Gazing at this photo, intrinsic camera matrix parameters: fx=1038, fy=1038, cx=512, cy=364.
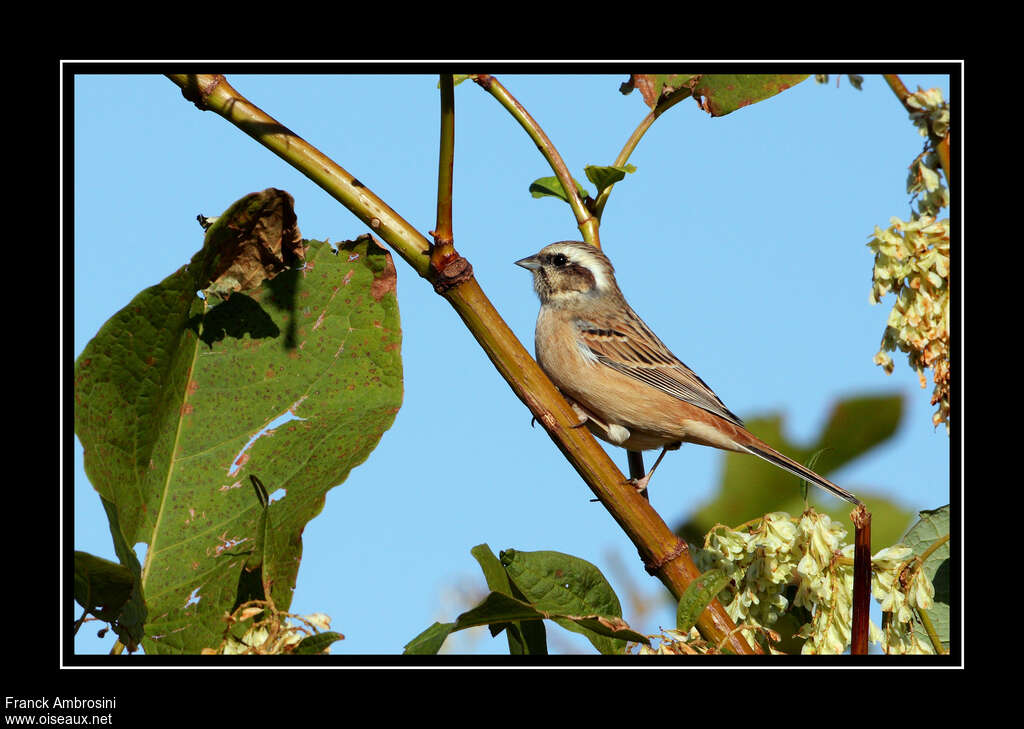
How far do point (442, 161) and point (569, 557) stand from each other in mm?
1168

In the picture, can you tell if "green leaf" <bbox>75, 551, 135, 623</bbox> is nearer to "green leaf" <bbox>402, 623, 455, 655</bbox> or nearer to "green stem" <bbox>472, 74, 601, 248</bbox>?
"green leaf" <bbox>402, 623, 455, 655</bbox>

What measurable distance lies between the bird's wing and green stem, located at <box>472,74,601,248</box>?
3.65m

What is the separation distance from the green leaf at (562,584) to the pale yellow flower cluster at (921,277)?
1.02m

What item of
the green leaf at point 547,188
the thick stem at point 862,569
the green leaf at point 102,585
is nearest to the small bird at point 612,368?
the green leaf at point 547,188

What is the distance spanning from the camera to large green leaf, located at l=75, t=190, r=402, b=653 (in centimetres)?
291

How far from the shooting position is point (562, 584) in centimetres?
297

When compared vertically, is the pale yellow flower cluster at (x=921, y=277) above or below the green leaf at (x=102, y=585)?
above

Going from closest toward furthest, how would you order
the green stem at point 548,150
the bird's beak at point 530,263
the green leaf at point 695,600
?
the green leaf at point 695,600, the green stem at point 548,150, the bird's beak at point 530,263

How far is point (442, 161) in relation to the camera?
2.66m

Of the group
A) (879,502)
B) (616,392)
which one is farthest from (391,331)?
(616,392)

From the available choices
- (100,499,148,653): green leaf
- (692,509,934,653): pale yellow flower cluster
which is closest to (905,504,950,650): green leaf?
(692,509,934,653): pale yellow flower cluster

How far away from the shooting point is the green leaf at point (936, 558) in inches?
125

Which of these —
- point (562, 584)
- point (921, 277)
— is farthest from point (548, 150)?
point (562, 584)

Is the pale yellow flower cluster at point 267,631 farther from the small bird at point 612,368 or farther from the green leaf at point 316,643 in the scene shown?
the small bird at point 612,368
